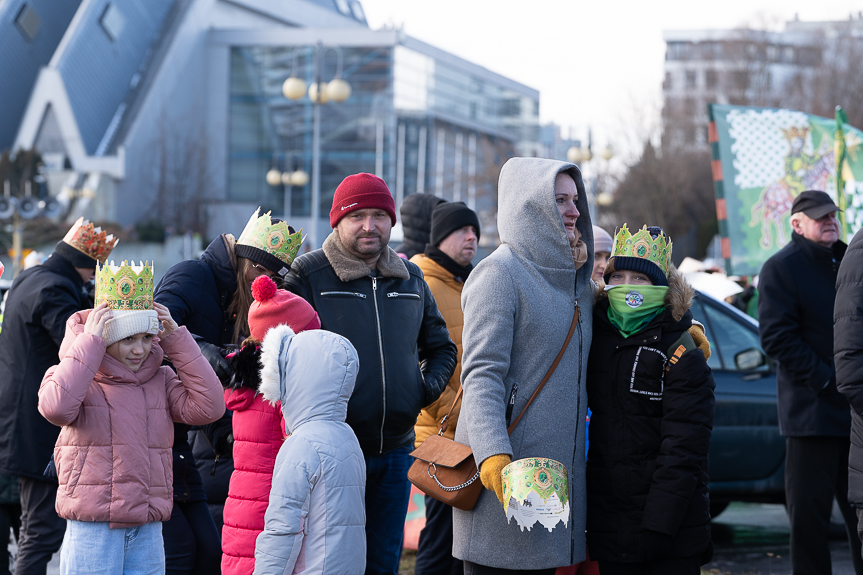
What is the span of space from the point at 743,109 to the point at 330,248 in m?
6.66

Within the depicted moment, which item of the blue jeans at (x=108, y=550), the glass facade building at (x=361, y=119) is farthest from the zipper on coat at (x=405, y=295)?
the glass facade building at (x=361, y=119)

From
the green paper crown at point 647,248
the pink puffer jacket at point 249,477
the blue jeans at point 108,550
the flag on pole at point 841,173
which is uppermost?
the flag on pole at point 841,173

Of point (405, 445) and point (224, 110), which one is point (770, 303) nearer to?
point (405, 445)

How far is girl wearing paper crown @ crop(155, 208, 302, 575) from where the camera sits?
13.4ft

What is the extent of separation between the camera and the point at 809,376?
204 inches

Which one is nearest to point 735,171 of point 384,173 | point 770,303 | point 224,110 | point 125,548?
point 770,303

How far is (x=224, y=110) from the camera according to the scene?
62938 mm

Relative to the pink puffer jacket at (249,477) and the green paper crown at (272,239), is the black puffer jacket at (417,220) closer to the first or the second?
the green paper crown at (272,239)

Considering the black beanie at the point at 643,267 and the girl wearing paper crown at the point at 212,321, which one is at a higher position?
the black beanie at the point at 643,267

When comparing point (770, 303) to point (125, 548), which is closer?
point (125, 548)

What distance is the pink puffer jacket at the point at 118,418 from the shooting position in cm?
359

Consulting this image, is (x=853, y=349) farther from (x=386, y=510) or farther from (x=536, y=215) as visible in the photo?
(x=386, y=510)

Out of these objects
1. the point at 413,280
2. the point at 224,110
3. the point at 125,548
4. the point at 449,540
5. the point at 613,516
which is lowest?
the point at 449,540

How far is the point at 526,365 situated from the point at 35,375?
8.74 ft
